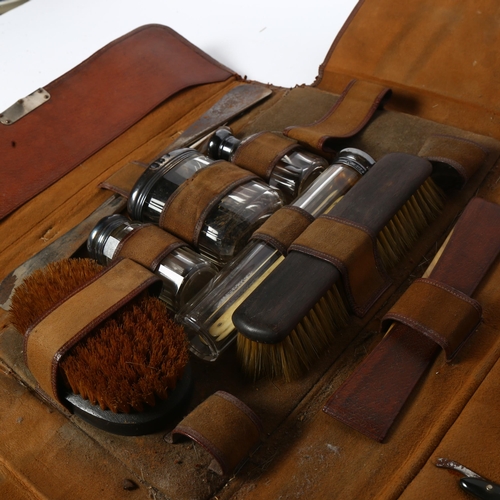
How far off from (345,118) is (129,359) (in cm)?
116

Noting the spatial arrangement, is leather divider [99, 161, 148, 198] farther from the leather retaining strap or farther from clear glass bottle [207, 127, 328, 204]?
the leather retaining strap

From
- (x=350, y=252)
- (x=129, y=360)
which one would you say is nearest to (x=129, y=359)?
(x=129, y=360)

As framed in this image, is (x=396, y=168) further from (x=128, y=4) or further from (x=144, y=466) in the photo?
(x=128, y=4)

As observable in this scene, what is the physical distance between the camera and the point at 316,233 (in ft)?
5.37

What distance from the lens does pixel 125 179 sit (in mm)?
2113

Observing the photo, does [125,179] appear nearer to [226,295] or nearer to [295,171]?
[295,171]

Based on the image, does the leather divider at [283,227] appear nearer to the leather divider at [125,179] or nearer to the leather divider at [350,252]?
the leather divider at [350,252]

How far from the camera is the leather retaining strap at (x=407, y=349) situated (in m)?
1.40

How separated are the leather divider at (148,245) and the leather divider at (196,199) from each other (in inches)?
2.1

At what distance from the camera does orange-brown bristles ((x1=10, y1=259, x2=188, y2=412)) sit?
138cm

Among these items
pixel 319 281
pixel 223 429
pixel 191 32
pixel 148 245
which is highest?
pixel 191 32

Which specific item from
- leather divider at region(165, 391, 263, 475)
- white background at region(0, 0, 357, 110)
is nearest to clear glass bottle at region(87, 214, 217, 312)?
leather divider at region(165, 391, 263, 475)

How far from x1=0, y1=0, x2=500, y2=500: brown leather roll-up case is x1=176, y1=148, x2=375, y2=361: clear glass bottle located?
3 cm

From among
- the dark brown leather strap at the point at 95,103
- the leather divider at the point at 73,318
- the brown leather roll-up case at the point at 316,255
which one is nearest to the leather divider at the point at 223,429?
the brown leather roll-up case at the point at 316,255
